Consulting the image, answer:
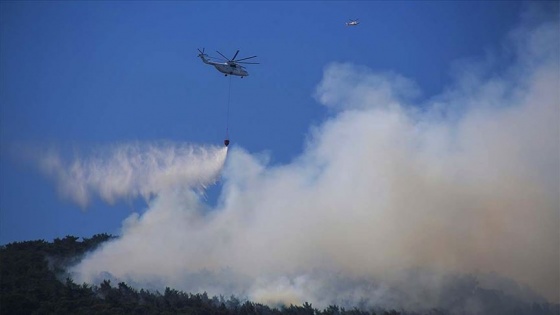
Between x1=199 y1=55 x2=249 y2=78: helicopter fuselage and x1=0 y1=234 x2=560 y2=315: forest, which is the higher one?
x1=199 y1=55 x2=249 y2=78: helicopter fuselage

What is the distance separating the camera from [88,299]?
10769 cm

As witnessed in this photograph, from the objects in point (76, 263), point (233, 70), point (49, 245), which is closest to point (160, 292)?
point (76, 263)

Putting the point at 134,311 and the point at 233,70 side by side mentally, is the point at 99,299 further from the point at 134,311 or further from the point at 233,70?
the point at 233,70

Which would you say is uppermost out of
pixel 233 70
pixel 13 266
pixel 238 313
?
pixel 233 70

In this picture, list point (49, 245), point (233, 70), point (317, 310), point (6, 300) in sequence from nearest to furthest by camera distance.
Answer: point (6, 300) < point (317, 310) < point (233, 70) < point (49, 245)

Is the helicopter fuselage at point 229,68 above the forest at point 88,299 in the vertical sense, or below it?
above

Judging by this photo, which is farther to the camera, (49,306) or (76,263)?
(76,263)

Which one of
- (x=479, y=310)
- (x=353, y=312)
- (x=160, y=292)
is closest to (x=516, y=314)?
(x=479, y=310)

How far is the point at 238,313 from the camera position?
10719 cm

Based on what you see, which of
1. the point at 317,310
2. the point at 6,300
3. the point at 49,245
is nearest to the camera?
the point at 6,300

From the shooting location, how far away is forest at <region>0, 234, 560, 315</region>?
340 feet

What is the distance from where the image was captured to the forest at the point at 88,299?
4085 inches

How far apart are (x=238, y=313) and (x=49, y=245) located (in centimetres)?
4176

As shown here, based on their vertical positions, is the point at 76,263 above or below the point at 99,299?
above
